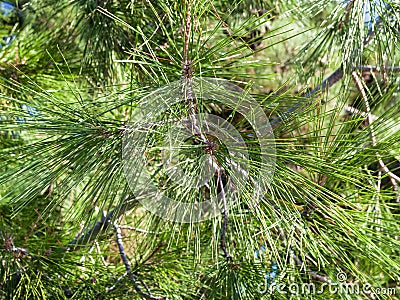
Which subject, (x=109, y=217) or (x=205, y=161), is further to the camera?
(x=109, y=217)

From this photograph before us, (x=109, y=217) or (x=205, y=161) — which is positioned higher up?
(x=205, y=161)

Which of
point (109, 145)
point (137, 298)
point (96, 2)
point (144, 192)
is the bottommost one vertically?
point (137, 298)

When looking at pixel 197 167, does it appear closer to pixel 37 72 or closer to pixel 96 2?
pixel 96 2

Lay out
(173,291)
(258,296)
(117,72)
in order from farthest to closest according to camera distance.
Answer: (117,72), (173,291), (258,296)

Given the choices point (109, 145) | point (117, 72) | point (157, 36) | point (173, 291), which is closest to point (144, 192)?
point (109, 145)

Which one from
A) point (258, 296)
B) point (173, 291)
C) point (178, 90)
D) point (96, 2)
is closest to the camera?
point (178, 90)

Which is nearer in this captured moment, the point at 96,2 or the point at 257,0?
the point at 96,2

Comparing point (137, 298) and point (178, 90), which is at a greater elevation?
point (178, 90)

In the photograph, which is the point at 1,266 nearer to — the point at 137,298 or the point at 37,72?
the point at 137,298
